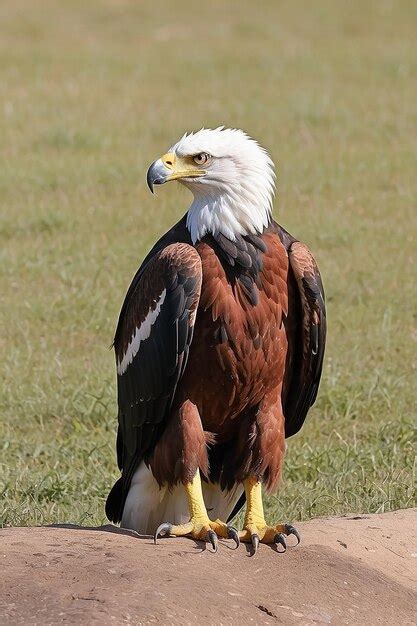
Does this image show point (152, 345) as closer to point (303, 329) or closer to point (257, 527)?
point (303, 329)

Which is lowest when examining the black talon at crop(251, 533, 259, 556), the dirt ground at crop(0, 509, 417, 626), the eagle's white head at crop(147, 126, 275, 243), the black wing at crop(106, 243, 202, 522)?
the dirt ground at crop(0, 509, 417, 626)

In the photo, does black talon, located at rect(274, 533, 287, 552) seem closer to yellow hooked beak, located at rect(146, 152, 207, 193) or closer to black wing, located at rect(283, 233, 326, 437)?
black wing, located at rect(283, 233, 326, 437)

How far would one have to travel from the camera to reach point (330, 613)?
4.31 metres

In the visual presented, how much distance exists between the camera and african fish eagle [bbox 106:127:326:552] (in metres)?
4.79

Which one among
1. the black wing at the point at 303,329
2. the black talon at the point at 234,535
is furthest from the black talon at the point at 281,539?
the black wing at the point at 303,329

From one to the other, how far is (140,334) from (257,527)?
0.89 metres

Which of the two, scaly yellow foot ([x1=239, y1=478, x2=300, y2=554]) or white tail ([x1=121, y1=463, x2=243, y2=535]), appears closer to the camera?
scaly yellow foot ([x1=239, y1=478, x2=300, y2=554])

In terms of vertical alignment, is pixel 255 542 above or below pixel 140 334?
below

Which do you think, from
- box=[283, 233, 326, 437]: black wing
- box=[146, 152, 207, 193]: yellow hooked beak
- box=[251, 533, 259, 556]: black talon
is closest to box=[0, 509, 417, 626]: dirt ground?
box=[251, 533, 259, 556]: black talon

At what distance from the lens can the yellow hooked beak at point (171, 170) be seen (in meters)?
4.84

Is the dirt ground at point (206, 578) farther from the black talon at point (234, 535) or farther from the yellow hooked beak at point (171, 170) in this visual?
the yellow hooked beak at point (171, 170)

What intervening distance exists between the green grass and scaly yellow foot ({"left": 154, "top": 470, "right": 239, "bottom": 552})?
986 millimetres

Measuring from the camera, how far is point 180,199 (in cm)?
1111

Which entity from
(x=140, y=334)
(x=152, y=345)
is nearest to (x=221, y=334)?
(x=152, y=345)
